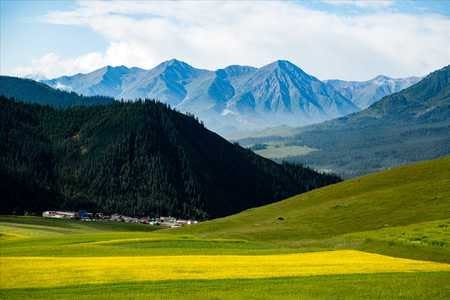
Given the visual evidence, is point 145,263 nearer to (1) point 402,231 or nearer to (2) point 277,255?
(2) point 277,255

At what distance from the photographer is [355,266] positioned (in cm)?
5516

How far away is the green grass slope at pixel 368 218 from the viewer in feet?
239

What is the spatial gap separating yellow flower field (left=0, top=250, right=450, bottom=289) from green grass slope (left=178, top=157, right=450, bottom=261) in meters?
8.55

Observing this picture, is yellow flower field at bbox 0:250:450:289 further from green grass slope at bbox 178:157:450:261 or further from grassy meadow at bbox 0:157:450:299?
green grass slope at bbox 178:157:450:261

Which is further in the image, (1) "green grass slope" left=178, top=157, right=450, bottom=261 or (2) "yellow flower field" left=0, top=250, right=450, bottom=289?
(1) "green grass slope" left=178, top=157, right=450, bottom=261

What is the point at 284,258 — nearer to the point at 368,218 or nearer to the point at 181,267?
the point at 181,267

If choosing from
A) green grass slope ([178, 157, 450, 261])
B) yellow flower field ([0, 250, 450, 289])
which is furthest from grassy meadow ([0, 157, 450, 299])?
green grass slope ([178, 157, 450, 261])

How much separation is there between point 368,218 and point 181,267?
48.5 m

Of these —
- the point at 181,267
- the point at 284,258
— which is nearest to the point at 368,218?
the point at 284,258

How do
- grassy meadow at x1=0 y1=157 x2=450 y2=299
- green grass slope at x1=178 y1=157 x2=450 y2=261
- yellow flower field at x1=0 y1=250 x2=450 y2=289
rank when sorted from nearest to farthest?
grassy meadow at x1=0 y1=157 x2=450 y2=299 → yellow flower field at x1=0 y1=250 x2=450 y2=289 → green grass slope at x1=178 y1=157 x2=450 y2=261

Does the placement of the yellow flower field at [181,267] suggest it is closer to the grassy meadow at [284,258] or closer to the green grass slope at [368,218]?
the grassy meadow at [284,258]

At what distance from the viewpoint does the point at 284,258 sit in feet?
206

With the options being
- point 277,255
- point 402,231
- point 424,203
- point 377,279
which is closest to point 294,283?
point 377,279

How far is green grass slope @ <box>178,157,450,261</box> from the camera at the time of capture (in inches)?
2869
